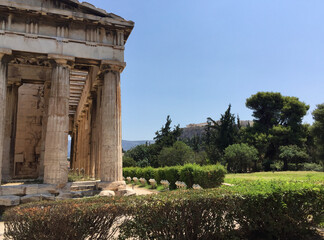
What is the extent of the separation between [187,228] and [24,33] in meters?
11.3

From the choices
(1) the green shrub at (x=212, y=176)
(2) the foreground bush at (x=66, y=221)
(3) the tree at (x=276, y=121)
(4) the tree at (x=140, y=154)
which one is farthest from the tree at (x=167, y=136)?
(2) the foreground bush at (x=66, y=221)

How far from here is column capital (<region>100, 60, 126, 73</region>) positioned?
42.0 ft

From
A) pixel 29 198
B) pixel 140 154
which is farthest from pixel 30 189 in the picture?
pixel 140 154

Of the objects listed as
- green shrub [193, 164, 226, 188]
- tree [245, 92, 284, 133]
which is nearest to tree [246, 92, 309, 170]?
tree [245, 92, 284, 133]

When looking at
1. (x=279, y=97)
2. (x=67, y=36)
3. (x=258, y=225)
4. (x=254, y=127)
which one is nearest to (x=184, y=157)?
(x=254, y=127)

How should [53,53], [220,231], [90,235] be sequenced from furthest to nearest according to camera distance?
[53,53] < [220,231] < [90,235]

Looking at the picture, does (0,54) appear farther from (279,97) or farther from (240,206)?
(279,97)

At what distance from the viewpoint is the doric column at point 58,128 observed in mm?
11227

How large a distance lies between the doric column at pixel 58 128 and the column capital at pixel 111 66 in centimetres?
149

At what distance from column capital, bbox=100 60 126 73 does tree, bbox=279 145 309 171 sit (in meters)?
30.5

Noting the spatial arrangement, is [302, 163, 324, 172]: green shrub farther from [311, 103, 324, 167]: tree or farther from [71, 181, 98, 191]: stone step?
[71, 181, 98, 191]: stone step

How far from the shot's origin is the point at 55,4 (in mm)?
12273

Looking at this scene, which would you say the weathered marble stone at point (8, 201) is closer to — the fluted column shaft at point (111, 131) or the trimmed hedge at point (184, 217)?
the fluted column shaft at point (111, 131)

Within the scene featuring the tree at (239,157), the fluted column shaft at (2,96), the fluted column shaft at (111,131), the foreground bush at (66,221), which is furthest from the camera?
the tree at (239,157)
